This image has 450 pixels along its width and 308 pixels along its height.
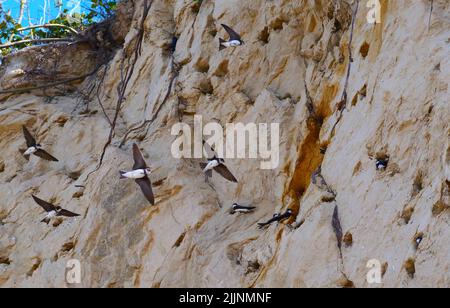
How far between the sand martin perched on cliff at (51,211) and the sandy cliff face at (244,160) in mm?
114

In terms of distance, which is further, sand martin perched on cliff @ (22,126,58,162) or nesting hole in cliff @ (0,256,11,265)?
sand martin perched on cliff @ (22,126,58,162)

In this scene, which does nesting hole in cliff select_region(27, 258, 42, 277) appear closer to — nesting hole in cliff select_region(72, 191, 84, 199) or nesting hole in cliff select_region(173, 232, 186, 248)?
nesting hole in cliff select_region(72, 191, 84, 199)

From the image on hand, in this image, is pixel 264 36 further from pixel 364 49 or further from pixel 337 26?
pixel 364 49

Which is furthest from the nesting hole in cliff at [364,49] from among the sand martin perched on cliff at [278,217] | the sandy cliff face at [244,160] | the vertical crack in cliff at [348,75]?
the sand martin perched on cliff at [278,217]

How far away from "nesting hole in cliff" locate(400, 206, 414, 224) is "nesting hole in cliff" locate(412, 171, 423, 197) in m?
0.10

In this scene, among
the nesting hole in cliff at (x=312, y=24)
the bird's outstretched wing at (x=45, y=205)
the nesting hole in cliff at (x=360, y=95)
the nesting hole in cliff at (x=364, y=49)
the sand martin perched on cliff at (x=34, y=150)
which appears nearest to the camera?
the nesting hole in cliff at (x=360, y=95)

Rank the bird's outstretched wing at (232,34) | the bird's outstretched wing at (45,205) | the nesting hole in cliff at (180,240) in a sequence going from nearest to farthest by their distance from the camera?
the nesting hole in cliff at (180,240)
the bird's outstretched wing at (232,34)
the bird's outstretched wing at (45,205)

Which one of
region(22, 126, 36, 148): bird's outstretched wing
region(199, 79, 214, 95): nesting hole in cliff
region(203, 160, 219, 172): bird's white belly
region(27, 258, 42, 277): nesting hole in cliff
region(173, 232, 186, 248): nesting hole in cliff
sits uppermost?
region(199, 79, 214, 95): nesting hole in cliff

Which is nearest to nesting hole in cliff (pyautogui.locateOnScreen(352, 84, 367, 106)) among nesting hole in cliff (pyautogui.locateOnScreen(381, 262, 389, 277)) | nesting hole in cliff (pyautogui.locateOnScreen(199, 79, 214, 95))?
nesting hole in cliff (pyautogui.locateOnScreen(381, 262, 389, 277))

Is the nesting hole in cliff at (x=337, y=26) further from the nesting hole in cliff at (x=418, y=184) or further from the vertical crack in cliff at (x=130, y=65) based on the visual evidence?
the vertical crack in cliff at (x=130, y=65)

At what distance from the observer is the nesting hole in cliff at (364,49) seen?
750 centimetres

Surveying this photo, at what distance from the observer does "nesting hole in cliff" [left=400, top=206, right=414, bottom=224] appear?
6133 mm
